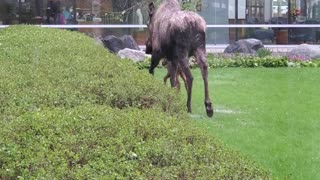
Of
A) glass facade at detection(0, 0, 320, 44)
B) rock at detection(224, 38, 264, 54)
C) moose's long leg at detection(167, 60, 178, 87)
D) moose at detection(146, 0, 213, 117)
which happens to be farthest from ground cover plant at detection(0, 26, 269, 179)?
glass facade at detection(0, 0, 320, 44)

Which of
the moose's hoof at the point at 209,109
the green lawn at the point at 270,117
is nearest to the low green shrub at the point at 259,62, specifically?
the green lawn at the point at 270,117

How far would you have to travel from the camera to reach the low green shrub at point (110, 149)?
3.97 meters

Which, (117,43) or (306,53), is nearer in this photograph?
(306,53)

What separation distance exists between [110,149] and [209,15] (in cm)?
2460

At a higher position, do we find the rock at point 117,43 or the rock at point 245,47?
the rock at point 117,43

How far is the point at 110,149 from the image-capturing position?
436 cm

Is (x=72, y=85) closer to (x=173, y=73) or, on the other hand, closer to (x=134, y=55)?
(x=173, y=73)

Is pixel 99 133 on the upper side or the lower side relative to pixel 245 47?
upper

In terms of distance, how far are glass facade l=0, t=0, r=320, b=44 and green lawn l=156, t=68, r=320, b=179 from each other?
29.4 feet

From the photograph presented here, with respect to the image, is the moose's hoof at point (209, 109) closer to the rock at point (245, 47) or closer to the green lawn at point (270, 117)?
the green lawn at point (270, 117)

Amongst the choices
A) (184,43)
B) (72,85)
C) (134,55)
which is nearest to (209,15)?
(134,55)

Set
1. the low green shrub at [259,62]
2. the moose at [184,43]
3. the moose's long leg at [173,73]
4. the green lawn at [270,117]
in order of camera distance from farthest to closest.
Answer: the low green shrub at [259,62], the moose's long leg at [173,73], the moose at [184,43], the green lawn at [270,117]

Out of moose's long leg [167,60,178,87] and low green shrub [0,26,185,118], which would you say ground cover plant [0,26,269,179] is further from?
moose's long leg [167,60,178,87]

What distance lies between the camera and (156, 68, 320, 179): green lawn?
8203 millimetres
